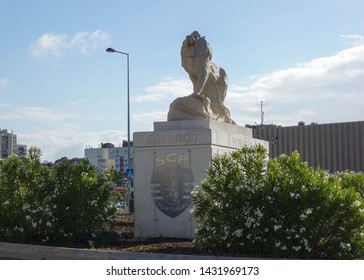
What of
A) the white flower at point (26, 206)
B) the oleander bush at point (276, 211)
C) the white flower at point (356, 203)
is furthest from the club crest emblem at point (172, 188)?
the white flower at point (356, 203)

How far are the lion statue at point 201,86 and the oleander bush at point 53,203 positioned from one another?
89.9 inches

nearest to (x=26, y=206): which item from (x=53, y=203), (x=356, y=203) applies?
(x=53, y=203)

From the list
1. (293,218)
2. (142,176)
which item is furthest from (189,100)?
(293,218)

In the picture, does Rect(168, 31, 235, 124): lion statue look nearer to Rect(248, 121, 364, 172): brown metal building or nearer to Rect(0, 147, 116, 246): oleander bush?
Rect(0, 147, 116, 246): oleander bush

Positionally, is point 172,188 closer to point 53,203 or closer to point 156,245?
point 156,245

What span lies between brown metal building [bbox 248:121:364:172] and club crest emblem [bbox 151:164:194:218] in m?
57.2

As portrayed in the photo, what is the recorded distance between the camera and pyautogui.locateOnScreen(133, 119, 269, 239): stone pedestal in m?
12.0

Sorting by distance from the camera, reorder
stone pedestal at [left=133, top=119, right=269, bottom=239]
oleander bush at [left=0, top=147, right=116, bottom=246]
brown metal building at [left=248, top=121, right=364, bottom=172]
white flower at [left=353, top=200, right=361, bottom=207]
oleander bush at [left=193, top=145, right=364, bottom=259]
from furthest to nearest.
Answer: brown metal building at [left=248, top=121, right=364, bottom=172], stone pedestal at [left=133, top=119, right=269, bottom=239], oleander bush at [left=0, top=147, right=116, bottom=246], oleander bush at [left=193, top=145, right=364, bottom=259], white flower at [left=353, top=200, right=361, bottom=207]

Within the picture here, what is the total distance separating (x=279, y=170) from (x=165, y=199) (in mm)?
3220

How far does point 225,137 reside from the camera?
12711mm

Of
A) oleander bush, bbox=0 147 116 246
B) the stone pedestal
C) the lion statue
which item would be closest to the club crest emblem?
the stone pedestal

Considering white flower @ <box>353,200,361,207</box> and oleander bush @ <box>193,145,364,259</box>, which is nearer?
white flower @ <box>353,200,361,207</box>

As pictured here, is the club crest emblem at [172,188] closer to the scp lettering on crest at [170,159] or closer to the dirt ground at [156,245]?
the scp lettering on crest at [170,159]

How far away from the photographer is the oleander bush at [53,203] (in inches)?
459
